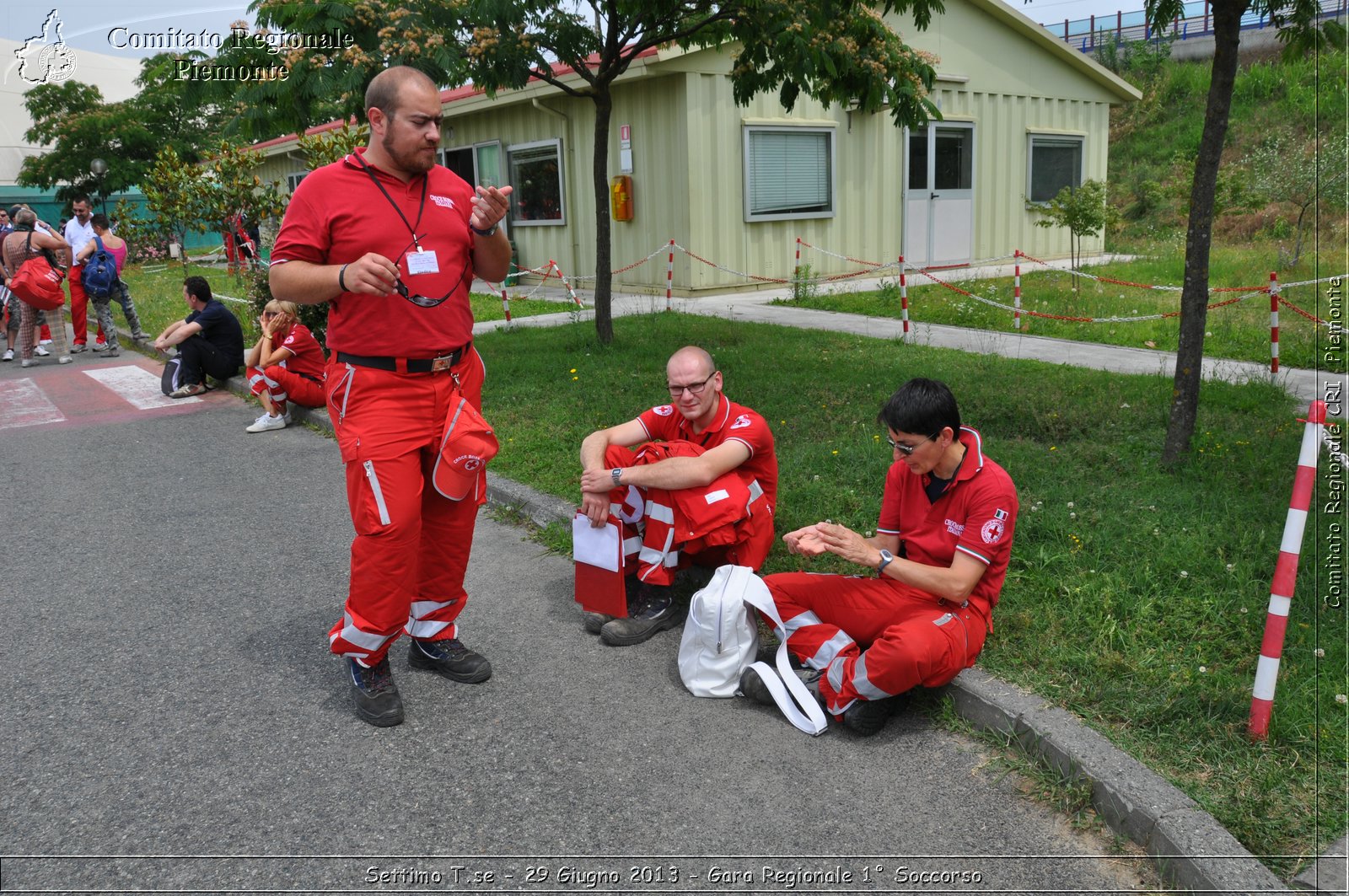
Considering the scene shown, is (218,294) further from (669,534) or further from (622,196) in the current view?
(669,534)

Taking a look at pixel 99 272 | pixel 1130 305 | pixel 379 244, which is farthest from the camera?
pixel 99 272

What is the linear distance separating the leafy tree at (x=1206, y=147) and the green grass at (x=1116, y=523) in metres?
0.42

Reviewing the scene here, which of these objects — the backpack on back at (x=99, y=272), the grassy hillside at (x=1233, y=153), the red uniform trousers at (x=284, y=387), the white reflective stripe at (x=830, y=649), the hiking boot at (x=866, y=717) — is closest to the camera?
the hiking boot at (x=866, y=717)

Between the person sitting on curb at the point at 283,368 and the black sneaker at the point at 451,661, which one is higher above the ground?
the person sitting on curb at the point at 283,368

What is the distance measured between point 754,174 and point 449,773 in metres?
14.3

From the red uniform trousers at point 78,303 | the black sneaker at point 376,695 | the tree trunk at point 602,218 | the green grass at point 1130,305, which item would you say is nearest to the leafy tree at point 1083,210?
the green grass at point 1130,305

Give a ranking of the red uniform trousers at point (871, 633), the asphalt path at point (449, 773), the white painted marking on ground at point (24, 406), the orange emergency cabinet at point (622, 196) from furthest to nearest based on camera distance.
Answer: the orange emergency cabinet at point (622, 196) → the white painted marking on ground at point (24, 406) → the red uniform trousers at point (871, 633) → the asphalt path at point (449, 773)

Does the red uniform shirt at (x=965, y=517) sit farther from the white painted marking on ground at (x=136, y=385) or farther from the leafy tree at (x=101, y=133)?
the leafy tree at (x=101, y=133)

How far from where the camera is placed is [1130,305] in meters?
13.3

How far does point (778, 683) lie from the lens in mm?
3771

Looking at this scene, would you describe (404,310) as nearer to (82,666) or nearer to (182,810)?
(182,810)

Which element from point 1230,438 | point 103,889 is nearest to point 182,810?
point 103,889

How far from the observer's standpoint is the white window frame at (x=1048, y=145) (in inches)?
806

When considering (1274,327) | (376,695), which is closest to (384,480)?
(376,695)
